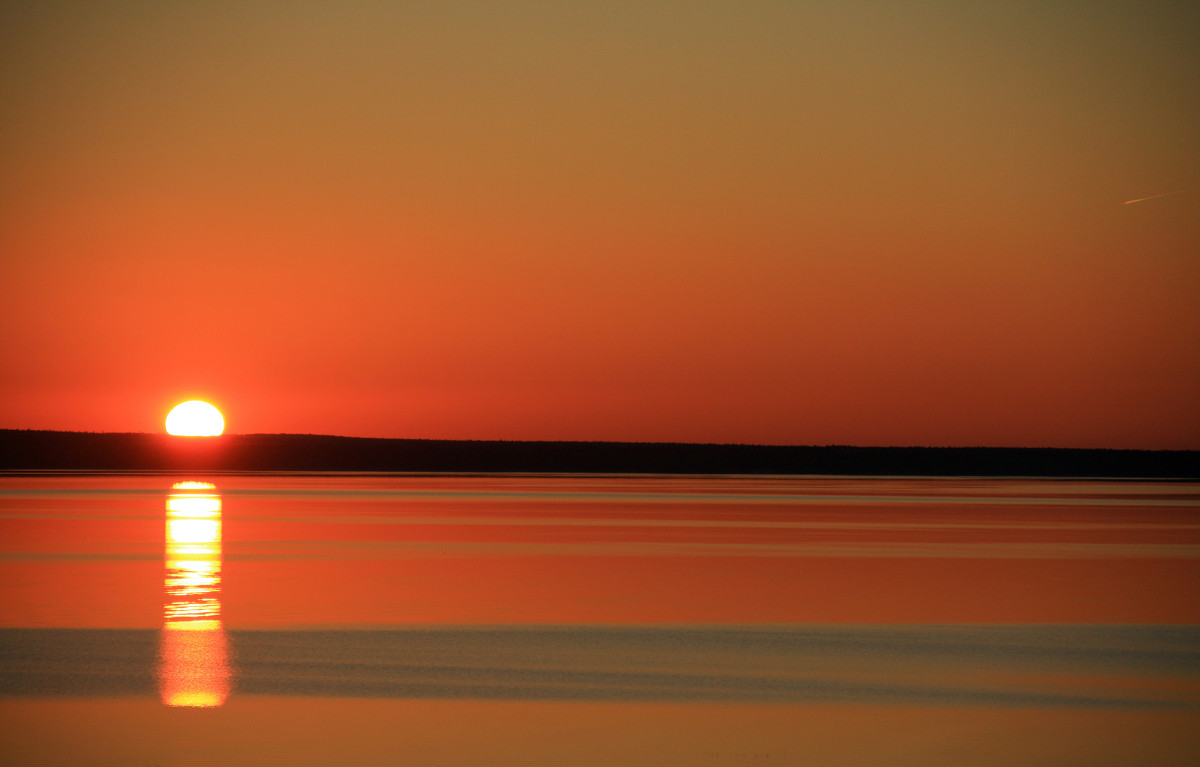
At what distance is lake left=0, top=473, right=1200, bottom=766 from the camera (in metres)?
8.06

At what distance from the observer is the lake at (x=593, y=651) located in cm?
806

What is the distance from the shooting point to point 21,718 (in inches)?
334

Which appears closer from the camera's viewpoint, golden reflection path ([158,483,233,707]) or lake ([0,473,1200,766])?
lake ([0,473,1200,766])

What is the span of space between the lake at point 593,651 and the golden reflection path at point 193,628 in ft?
0.15

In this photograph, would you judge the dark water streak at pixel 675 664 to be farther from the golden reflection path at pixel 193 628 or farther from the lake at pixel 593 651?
the golden reflection path at pixel 193 628

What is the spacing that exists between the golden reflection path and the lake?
0.15 ft

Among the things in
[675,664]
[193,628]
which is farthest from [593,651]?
[193,628]

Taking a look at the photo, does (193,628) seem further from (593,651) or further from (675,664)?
(675,664)

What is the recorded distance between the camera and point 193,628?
38.7 feet

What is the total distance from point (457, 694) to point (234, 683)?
180 centimetres

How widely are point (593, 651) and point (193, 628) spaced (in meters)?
4.02

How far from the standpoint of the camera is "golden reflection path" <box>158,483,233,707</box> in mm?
9344

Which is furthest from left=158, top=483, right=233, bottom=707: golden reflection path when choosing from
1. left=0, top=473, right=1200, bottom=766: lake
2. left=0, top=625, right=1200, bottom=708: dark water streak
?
left=0, top=625, right=1200, bottom=708: dark water streak

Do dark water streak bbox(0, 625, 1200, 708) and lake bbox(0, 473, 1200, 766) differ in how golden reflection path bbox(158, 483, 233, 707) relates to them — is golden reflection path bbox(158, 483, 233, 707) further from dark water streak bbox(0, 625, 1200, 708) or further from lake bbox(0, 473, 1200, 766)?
dark water streak bbox(0, 625, 1200, 708)
